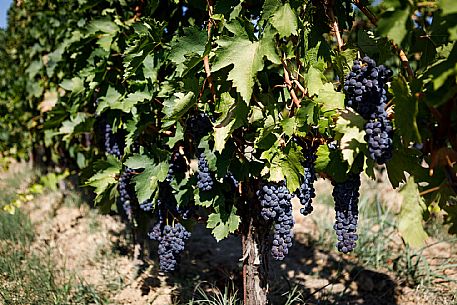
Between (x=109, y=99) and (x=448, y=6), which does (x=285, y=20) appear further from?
(x=109, y=99)

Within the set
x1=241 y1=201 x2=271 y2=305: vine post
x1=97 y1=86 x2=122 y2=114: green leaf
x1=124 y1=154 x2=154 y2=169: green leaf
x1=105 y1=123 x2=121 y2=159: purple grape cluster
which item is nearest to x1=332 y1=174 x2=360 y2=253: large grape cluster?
x1=241 y1=201 x2=271 y2=305: vine post

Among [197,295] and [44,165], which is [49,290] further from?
[44,165]

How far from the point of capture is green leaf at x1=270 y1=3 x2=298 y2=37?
202 centimetres

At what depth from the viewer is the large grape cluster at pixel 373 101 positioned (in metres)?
1.78

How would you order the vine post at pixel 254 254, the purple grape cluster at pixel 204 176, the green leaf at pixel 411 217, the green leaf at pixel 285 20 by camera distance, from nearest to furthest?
the green leaf at pixel 411 217
the green leaf at pixel 285 20
the purple grape cluster at pixel 204 176
the vine post at pixel 254 254

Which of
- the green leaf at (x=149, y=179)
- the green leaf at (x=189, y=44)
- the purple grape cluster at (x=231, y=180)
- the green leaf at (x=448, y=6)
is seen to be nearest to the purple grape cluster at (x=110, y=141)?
the green leaf at (x=149, y=179)

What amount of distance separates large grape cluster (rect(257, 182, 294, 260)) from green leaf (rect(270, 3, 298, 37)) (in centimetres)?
68

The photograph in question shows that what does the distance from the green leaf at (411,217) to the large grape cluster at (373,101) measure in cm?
16

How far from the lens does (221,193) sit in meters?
2.59

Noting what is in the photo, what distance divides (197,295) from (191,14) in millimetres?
1758

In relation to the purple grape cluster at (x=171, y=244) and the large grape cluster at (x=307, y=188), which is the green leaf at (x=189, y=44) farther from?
the purple grape cluster at (x=171, y=244)

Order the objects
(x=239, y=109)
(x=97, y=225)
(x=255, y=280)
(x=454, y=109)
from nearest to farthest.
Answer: (x=454, y=109) < (x=239, y=109) < (x=255, y=280) < (x=97, y=225)

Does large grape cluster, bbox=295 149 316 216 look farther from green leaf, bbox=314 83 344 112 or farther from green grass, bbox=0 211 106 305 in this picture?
green grass, bbox=0 211 106 305

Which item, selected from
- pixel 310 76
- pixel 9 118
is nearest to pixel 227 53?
pixel 310 76
